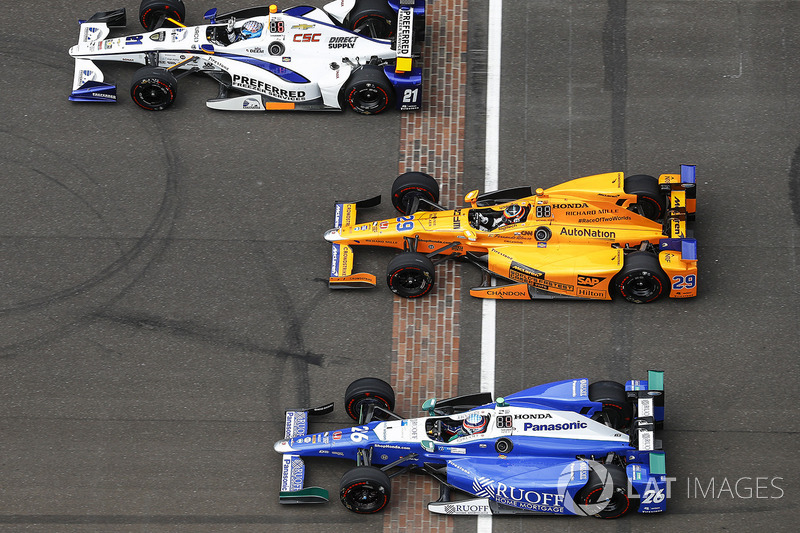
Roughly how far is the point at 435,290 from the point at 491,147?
288 centimetres

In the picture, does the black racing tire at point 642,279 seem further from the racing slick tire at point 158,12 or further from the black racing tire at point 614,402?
the racing slick tire at point 158,12

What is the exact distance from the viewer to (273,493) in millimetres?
16078

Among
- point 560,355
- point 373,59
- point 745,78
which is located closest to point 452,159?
point 373,59

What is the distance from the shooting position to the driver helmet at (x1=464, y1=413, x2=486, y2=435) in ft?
50.7

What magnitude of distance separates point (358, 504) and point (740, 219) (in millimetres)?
7637

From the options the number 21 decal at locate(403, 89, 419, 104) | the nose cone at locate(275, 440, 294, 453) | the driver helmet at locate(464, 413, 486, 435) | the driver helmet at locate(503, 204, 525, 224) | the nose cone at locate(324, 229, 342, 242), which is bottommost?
the nose cone at locate(275, 440, 294, 453)

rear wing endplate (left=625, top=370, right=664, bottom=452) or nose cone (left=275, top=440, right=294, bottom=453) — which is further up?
→ rear wing endplate (left=625, top=370, right=664, bottom=452)

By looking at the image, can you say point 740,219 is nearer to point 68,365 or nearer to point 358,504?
point 358,504

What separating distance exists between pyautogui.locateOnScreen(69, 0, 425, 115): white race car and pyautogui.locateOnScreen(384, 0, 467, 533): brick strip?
0.51 metres

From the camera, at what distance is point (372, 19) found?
19656 mm

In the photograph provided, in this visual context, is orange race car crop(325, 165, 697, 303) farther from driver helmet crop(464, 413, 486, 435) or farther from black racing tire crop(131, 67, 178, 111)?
black racing tire crop(131, 67, 178, 111)

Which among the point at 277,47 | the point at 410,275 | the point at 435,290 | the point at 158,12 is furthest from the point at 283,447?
the point at 158,12

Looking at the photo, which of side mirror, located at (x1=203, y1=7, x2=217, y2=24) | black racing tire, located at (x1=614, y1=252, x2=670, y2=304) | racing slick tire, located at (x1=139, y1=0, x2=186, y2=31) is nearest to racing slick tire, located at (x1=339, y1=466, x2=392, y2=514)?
black racing tire, located at (x1=614, y1=252, x2=670, y2=304)

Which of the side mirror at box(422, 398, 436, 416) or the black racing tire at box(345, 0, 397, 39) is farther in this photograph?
the black racing tire at box(345, 0, 397, 39)
